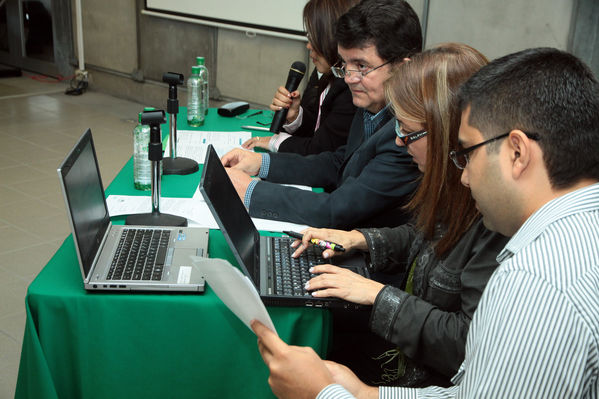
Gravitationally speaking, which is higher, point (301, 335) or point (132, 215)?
point (132, 215)

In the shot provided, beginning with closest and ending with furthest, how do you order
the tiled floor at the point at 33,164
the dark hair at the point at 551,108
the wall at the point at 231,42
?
the dark hair at the point at 551,108, the tiled floor at the point at 33,164, the wall at the point at 231,42

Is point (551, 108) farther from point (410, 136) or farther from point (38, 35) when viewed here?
point (38, 35)

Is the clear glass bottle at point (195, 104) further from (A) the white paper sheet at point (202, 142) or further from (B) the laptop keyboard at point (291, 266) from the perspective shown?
(B) the laptop keyboard at point (291, 266)

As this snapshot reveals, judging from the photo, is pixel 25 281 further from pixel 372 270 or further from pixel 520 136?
pixel 520 136

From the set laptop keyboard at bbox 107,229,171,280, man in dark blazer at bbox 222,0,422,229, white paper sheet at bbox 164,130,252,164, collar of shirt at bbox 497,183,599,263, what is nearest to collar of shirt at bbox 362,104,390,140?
man in dark blazer at bbox 222,0,422,229

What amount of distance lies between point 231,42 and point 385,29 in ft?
11.3

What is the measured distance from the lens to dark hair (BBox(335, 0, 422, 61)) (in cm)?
192

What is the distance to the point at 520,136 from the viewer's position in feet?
2.83

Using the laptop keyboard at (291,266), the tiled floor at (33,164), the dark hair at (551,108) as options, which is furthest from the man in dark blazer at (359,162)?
the tiled floor at (33,164)

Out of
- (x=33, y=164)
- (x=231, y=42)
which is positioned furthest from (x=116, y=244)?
(x=231, y=42)

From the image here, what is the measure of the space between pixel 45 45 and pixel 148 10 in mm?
1808

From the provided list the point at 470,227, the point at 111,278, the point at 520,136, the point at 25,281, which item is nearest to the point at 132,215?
the point at 111,278

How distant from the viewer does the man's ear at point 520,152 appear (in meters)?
0.86

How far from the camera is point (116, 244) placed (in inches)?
56.0
